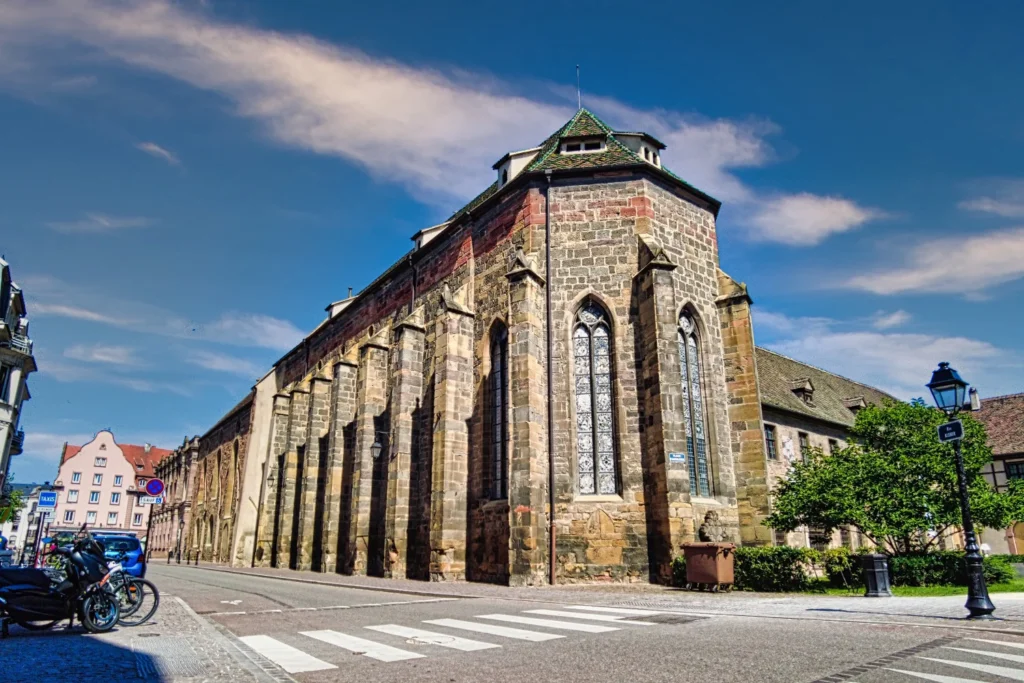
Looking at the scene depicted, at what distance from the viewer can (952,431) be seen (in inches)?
405

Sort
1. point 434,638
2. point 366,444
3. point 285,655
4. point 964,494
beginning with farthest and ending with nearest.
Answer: point 366,444 < point 964,494 < point 434,638 < point 285,655

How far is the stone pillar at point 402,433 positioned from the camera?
786 inches

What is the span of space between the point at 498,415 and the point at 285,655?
487 inches

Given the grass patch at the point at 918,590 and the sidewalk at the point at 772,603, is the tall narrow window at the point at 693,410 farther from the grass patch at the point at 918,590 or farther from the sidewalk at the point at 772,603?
the grass patch at the point at 918,590

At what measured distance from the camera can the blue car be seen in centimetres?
1558

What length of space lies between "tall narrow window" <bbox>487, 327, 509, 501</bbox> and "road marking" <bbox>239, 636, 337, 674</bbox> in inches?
411

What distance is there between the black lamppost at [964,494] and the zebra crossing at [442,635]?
4192 mm

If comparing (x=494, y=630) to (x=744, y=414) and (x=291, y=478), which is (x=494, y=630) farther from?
(x=291, y=478)

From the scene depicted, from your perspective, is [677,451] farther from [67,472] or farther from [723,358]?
[67,472]

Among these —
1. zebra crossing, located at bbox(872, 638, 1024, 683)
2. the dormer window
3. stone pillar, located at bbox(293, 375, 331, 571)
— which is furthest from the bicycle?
stone pillar, located at bbox(293, 375, 331, 571)

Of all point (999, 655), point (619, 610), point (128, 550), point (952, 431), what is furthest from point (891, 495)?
point (128, 550)

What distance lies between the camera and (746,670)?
5555 mm

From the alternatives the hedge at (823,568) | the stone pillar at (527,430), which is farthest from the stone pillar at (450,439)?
the hedge at (823,568)

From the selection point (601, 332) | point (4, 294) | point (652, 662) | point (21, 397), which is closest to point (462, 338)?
point (601, 332)
